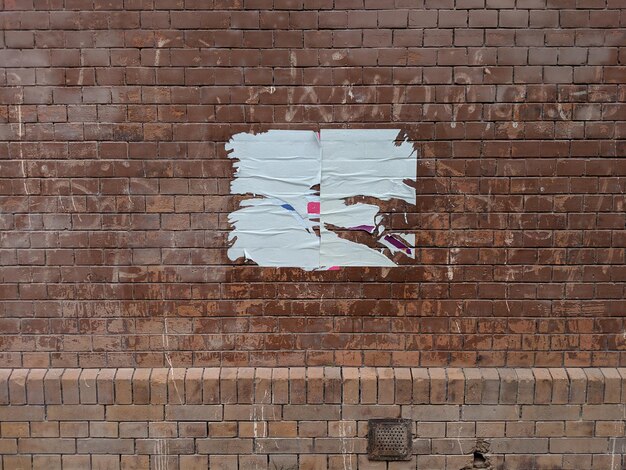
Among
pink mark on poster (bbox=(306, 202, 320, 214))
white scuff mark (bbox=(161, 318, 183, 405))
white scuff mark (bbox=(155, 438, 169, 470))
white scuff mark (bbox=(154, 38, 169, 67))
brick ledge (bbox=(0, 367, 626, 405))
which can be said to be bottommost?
white scuff mark (bbox=(155, 438, 169, 470))

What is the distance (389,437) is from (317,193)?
1.68m

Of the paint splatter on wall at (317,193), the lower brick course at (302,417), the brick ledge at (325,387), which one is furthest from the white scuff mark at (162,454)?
the paint splatter on wall at (317,193)

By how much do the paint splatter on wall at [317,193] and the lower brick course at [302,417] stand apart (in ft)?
2.59

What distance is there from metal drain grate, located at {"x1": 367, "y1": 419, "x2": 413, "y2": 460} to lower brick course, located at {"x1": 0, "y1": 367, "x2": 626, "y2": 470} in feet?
0.15

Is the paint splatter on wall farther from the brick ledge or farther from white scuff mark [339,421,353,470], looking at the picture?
white scuff mark [339,421,353,470]

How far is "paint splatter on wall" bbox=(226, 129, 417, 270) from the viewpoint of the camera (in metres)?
3.50

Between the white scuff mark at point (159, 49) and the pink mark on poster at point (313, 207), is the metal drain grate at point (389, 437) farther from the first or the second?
the white scuff mark at point (159, 49)

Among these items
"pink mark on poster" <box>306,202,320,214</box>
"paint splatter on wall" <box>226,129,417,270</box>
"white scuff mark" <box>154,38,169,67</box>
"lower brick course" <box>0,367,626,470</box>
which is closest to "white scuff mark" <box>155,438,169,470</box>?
"lower brick course" <box>0,367,626,470</box>

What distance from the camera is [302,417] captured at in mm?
3592

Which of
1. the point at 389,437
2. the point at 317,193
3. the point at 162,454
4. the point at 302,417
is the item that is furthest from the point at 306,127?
the point at 162,454

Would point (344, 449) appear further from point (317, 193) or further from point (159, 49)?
point (159, 49)

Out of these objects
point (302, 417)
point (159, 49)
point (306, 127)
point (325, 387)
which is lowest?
point (302, 417)

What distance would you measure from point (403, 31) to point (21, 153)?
2575mm

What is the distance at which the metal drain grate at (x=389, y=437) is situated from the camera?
3.58m
